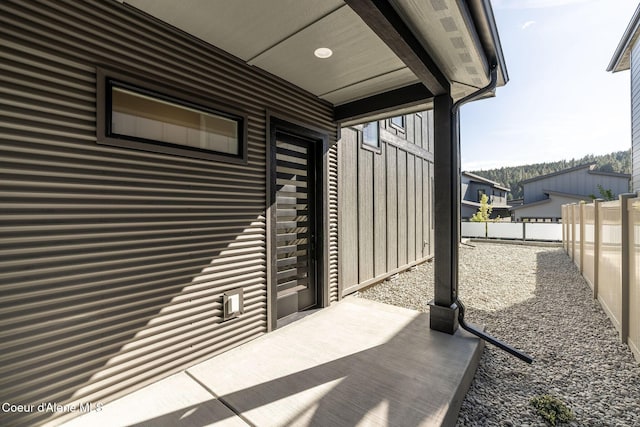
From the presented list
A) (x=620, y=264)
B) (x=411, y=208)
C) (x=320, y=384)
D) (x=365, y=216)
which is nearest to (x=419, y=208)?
(x=411, y=208)

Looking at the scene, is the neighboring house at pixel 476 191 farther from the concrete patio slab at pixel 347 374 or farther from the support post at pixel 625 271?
the concrete patio slab at pixel 347 374

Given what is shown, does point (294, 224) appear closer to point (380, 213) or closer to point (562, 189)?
point (380, 213)

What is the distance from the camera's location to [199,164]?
2.34 meters

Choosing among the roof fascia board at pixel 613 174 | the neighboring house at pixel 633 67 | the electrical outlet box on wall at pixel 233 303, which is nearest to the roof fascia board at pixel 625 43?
the neighboring house at pixel 633 67

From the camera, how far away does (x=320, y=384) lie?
199 cm

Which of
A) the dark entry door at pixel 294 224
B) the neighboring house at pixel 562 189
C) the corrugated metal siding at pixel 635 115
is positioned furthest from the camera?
the neighboring house at pixel 562 189

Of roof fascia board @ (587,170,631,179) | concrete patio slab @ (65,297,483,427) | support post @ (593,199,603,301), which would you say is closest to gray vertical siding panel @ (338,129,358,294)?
concrete patio slab @ (65,297,483,427)

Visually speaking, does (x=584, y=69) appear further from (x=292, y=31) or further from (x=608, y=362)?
(x=292, y=31)

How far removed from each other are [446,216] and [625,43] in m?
9.72

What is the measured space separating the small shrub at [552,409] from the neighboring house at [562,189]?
2114cm

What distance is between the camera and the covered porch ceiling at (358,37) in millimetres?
1788

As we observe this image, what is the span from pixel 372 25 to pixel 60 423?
10.2 ft

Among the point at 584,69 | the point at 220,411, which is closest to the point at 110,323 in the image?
the point at 220,411

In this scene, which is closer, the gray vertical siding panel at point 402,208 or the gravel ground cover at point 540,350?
the gravel ground cover at point 540,350
